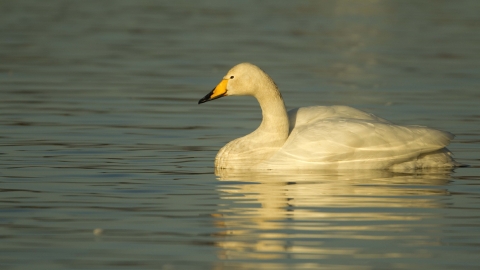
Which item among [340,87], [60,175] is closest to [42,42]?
[340,87]

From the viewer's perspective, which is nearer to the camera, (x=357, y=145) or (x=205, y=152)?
(x=357, y=145)

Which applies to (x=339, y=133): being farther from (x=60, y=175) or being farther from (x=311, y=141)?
(x=60, y=175)

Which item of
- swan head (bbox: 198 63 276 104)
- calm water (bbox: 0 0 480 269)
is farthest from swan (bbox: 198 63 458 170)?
calm water (bbox: 0 0 480 269)

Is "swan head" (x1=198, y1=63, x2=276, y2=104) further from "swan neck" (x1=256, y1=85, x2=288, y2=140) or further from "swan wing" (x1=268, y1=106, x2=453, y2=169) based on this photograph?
"swan wing" (x1=268, y1=106, x2=453, y2=169)

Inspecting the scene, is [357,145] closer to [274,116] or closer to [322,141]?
[322,141]

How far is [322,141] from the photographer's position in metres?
10.7

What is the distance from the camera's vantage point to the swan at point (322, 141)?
1070 centimetres

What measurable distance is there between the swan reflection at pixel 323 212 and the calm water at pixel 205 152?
0.02 m

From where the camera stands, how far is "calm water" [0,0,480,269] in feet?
24.1

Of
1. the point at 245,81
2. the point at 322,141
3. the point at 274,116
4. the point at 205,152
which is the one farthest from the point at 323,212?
the point at 205,152

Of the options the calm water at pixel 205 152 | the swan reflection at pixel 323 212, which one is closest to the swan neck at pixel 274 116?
the swan reflection at pixel 323 212

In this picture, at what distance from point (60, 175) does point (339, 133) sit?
2956mm

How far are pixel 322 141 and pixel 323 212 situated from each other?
2219 millimetres

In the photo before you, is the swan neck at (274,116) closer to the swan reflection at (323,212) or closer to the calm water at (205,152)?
the swan reflection at (323,212)
